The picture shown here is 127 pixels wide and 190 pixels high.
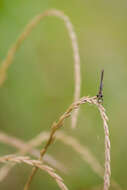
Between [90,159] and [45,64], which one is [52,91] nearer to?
[45,64]

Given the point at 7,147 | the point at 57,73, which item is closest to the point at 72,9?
the point at 57,73

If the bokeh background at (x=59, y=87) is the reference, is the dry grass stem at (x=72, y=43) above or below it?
below

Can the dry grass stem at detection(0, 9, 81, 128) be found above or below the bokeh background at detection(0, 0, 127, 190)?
below

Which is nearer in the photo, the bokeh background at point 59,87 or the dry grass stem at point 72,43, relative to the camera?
the dry grass stem at point 72,43

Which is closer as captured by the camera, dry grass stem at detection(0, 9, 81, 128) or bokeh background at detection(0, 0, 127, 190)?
dry grass stem at detection(0, 9, 81, 128)

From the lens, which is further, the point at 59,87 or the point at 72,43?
the point at 59,87

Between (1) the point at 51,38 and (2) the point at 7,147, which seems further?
(1) the point at 51,38

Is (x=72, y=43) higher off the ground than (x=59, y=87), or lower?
lower

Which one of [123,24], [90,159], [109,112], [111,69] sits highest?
[123,24]
